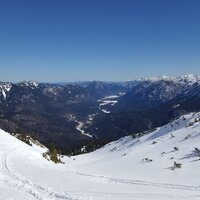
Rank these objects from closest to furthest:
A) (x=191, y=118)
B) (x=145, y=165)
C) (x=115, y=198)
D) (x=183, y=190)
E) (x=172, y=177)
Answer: (x=115, y=198), (x=183, y=190), (x=172, y=177), (x=145, y=165), (x=191, y=118)

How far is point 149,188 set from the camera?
118ft

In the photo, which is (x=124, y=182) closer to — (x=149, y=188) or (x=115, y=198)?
(x=149, y=188)

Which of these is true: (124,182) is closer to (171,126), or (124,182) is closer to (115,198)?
(115,198)

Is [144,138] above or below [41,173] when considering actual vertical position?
below

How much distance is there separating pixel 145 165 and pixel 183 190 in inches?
891

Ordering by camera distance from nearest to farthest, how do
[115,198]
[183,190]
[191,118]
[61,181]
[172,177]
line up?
[115,198] < [183,190] < [61,181] < [172,177] < [191,118]

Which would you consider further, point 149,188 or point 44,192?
point 149,188

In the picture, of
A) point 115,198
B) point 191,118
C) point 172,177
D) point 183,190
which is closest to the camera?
point 115,198

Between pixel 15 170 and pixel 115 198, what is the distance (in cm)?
1826

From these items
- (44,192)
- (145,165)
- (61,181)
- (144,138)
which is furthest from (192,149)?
(144,138)

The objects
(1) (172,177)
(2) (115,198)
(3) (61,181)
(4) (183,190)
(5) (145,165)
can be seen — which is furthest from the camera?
(5) (145,165)

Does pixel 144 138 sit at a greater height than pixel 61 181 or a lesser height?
lesser

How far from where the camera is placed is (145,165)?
5741cm

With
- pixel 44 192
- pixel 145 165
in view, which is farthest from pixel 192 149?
pixel 44 192
